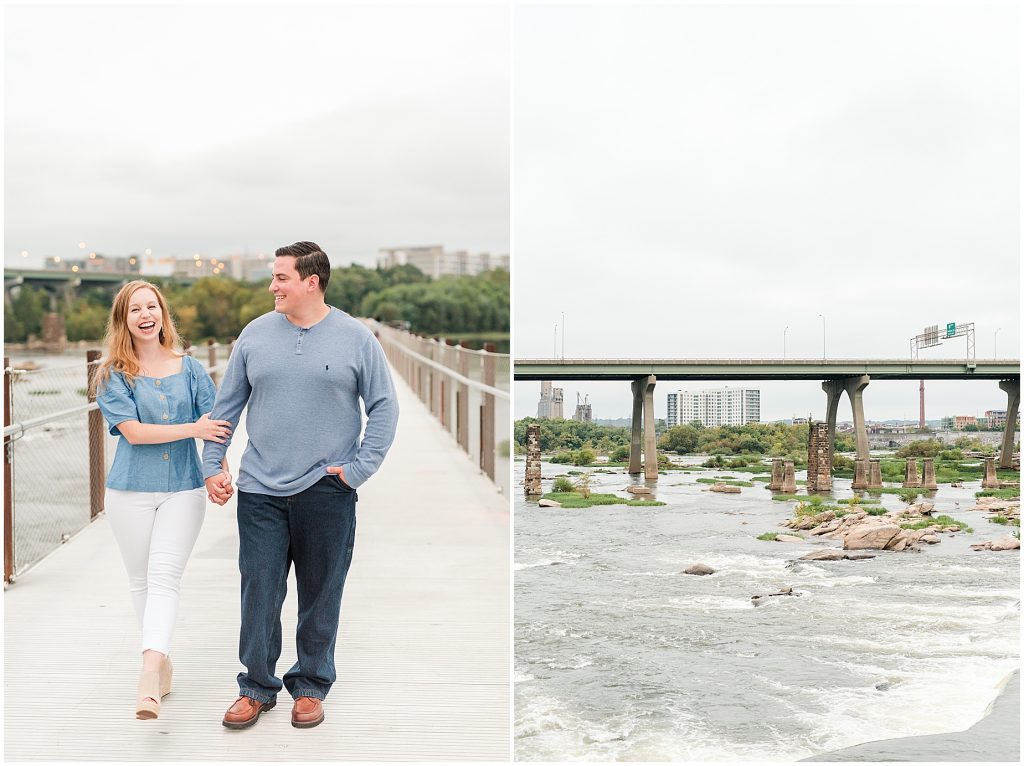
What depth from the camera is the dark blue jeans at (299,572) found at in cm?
234

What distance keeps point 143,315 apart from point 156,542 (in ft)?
1.82

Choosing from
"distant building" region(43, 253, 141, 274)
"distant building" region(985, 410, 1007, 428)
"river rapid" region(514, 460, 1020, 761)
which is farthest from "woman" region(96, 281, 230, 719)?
"distant building" region(985, 410, 1007, 428)

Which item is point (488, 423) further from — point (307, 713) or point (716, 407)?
point (716, 407)

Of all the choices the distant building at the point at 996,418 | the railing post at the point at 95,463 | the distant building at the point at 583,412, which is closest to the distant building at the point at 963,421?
the distant building at the point at 996,418

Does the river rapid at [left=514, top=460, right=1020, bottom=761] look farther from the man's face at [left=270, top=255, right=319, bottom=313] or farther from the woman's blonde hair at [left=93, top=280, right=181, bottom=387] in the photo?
the man's face at [left=270, top=255, right=319, bottom=313]

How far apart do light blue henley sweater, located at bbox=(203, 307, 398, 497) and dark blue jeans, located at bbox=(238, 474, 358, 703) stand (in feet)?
0.18

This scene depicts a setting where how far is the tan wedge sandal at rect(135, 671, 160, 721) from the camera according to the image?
2.23m

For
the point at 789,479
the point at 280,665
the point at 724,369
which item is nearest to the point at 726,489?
the point at 789,479

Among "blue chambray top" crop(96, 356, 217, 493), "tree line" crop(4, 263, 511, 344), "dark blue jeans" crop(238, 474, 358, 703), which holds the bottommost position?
"dark blue jeans" crop(238, 474, 358, 703)

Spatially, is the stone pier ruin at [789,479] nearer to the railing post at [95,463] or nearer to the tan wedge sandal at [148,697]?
the railing post at [95,463]

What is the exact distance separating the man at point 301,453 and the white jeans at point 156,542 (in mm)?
165

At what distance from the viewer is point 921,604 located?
41375mm

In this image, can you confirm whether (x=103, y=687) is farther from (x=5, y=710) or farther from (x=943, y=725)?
(x=943, y=725)

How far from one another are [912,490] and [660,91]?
40.2m
